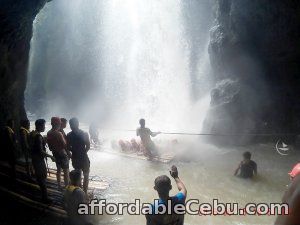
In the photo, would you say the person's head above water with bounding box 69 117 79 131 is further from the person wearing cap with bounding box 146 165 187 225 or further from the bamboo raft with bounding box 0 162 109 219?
the person wearing cap with bounding box 146 165 187 225

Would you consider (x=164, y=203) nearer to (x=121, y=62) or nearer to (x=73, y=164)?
(x=73, y=164)

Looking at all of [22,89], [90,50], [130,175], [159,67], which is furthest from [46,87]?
[130,175]

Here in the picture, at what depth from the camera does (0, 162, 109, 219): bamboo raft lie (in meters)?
6.80

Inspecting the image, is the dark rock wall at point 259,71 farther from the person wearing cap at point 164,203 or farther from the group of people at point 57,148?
the person wearing cap at point 164,203

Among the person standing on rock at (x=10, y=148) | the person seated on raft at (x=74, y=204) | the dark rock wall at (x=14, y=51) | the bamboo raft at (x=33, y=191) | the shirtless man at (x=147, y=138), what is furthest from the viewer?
the shirtless man at (x=147, y=138)

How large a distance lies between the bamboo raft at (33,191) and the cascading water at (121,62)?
1449cm

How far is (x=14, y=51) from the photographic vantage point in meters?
12.1

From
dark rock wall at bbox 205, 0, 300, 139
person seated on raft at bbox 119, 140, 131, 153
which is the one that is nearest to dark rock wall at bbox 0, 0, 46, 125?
person seated on raft at bbox 119, 140, 131, 153

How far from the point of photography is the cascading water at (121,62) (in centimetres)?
2964

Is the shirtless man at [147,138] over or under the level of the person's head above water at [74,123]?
under

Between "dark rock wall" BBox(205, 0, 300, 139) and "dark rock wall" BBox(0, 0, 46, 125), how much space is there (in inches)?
440

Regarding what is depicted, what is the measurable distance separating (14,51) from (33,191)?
6.87 meters

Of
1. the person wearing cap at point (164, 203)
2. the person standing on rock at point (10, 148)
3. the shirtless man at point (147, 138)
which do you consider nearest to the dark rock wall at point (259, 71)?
the shirtless man at point (147, 138)

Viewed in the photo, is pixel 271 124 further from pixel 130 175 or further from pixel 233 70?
pixel 130 175
